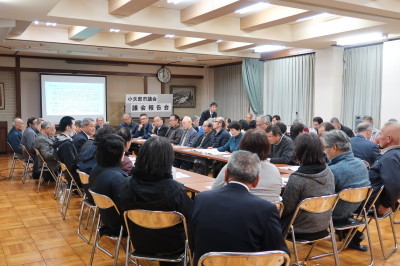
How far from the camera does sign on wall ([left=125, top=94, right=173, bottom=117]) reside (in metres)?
11.8

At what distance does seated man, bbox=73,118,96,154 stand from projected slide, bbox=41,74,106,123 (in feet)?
19.6

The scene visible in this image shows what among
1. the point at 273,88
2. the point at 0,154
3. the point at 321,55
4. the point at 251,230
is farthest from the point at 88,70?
the point at 251,230

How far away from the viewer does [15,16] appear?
5.55m

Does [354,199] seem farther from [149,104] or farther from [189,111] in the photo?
[189,111]

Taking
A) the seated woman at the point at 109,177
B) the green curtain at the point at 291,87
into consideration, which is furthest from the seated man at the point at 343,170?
the green curtain at the point at 291,87

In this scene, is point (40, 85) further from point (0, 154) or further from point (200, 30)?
point (200, 30)

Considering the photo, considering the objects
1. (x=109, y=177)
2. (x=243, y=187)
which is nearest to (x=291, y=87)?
(x=109, y=177)

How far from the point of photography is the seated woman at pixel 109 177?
291 centimetres

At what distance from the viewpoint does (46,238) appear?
4.03 m

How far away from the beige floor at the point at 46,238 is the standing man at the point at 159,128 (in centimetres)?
312

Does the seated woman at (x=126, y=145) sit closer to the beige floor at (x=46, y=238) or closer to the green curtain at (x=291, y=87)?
the beige floor at (x=46, y=238)

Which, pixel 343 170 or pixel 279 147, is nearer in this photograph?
pixel 343 170

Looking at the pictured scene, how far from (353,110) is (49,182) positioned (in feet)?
21.4

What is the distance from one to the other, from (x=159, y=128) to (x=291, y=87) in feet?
12.2
